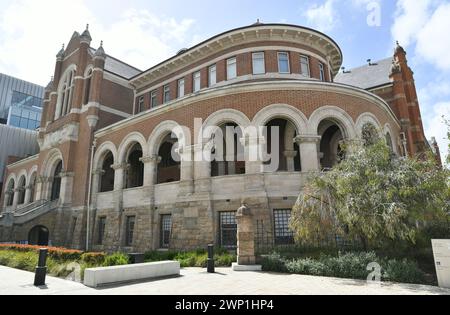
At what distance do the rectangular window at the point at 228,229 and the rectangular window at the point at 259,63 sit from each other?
10.8 metres

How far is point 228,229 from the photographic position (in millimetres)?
15883

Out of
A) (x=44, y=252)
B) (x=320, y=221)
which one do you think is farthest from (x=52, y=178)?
(x=320, y=221)

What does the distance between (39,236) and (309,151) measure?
1025 inches

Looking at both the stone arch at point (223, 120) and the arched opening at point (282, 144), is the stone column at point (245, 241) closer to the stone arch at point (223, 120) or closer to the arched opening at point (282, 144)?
the arched opening at point (282, 144)

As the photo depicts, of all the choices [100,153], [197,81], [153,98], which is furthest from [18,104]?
[197,81]

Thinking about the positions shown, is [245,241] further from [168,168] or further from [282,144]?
[168,168]

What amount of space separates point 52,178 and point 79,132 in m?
5.94

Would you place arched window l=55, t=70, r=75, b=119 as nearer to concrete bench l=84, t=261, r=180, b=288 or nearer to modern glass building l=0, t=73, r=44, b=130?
concrete bench l=84, t=261, r=180, b=288

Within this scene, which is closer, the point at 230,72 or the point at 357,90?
the point at 357,90

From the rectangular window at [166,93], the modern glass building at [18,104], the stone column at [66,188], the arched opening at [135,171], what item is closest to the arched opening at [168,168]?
the arched opening at [135,171]

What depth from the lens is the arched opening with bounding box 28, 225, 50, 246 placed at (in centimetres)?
2661

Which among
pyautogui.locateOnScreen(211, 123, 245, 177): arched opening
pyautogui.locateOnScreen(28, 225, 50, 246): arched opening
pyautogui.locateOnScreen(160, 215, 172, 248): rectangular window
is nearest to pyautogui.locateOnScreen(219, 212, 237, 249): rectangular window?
pyautogui.locateOnScreen(211, 123, 245, 177): arched opening
